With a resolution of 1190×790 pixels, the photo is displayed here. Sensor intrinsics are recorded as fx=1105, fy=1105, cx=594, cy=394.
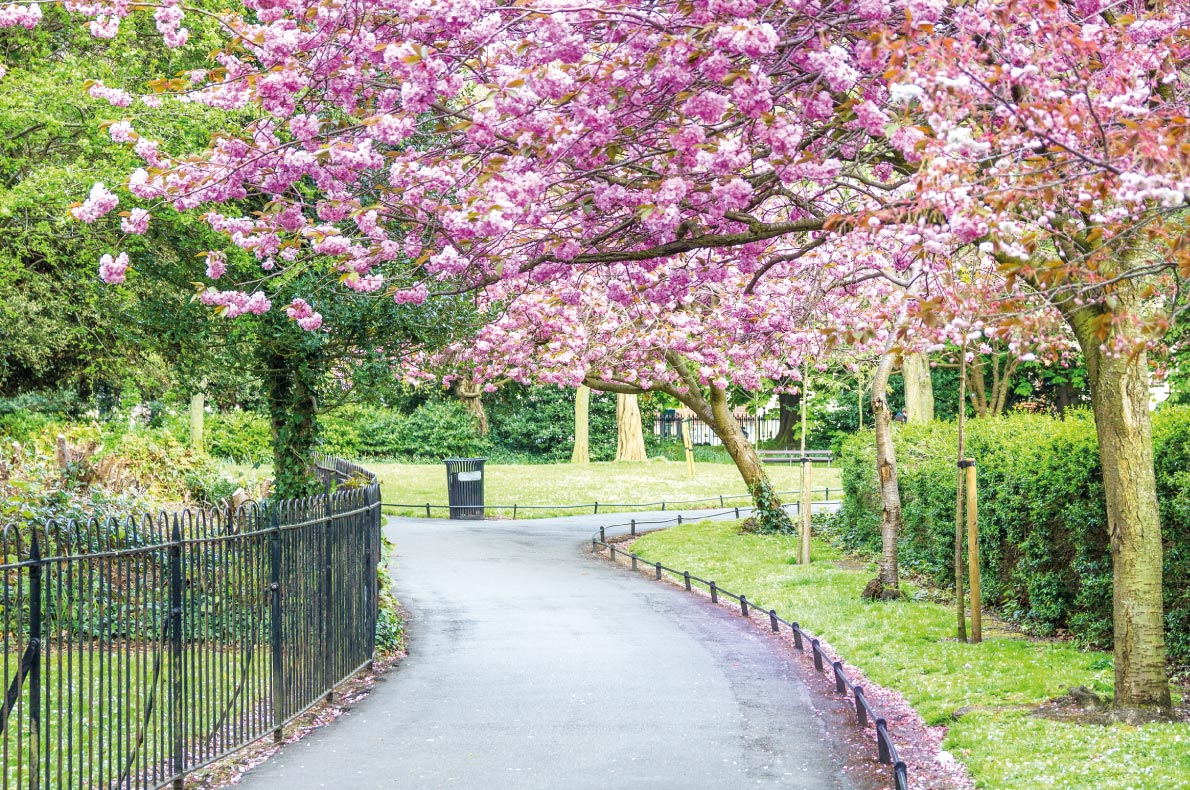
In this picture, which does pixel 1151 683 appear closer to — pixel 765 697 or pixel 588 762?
pixel 765 697

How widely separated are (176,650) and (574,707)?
3619mm

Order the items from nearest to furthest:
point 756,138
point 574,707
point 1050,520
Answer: point 756,138 → point 574,707 → point 1050,520

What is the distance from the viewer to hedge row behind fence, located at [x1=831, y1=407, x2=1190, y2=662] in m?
8.92

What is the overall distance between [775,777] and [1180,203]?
14.1ft

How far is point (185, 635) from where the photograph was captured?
8297 millimetres

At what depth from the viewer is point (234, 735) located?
7781 millimetres

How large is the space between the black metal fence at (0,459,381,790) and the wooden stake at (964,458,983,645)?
6008 millimetres

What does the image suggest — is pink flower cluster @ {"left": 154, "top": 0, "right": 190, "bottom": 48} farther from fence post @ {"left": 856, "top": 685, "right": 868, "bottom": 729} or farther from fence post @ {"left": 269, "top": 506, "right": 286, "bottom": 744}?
fence post @ {"left": 856, "top": 685, "right": 868, "bottom": 729}

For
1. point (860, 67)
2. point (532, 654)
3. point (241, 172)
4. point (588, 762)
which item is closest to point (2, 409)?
point (532, 654)

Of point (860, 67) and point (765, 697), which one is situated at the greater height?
point (860, 67)

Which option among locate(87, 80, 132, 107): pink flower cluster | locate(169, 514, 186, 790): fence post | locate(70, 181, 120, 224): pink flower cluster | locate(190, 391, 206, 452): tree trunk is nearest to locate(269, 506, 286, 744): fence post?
locate(169, 514, 186, 790): fence post

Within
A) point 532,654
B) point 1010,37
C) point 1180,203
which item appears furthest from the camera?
point 532,654

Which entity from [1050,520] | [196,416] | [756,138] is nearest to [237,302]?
[756,138]

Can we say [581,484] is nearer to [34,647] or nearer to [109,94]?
[109,94]
